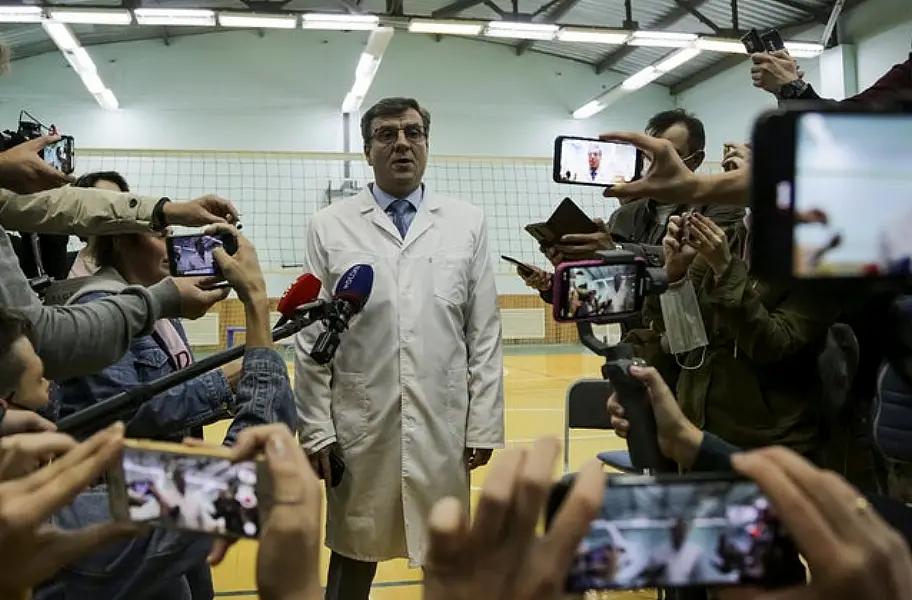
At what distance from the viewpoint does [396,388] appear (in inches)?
87.2

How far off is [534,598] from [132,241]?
180cm

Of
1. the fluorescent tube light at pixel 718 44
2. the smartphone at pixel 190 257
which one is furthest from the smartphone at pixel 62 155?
the fluorescent tube light at pixel 718 44

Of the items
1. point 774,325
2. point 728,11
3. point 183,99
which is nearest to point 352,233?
point 774,325

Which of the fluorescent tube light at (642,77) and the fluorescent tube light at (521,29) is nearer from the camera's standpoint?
the fluorescent tube light at (521,29)

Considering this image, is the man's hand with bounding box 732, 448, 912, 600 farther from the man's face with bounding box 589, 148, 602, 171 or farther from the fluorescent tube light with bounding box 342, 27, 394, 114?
the fluorescent tube light with bounding box 342, 27, 394, 114

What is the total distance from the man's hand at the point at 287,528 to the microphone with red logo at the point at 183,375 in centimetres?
36

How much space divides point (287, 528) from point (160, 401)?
4.09 ft

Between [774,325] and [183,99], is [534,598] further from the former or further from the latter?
[183,99]

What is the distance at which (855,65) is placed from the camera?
31.9ft

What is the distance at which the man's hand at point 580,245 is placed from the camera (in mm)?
1501

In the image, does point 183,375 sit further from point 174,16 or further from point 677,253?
point 174,16

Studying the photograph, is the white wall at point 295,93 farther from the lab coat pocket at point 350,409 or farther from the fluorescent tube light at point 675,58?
the lab coat pocket at point 350,409

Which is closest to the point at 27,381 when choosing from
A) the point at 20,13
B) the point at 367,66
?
the point at 20,13

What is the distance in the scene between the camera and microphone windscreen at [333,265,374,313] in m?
1.74
